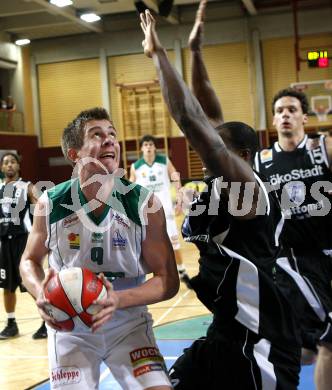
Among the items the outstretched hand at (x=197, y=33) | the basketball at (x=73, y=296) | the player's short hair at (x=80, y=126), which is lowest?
the basketball at (x=73, y=296)

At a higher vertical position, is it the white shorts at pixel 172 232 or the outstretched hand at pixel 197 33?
the outstretched hand at pixel 197 33

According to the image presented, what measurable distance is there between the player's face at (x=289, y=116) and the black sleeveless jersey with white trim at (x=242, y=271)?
1544mm

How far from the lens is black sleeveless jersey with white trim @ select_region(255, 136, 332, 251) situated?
149 inches

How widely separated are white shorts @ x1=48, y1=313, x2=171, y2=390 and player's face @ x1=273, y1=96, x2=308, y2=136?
6.09ft

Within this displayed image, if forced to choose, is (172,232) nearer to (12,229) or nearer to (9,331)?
(12,229)

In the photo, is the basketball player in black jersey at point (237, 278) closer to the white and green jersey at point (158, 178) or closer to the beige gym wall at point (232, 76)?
the white and green jersey at point (158, 178)

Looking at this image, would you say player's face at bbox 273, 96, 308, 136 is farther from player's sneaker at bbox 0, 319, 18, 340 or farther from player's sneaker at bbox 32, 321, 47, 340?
player's sneaker at bbox 0, 319, 18, 340

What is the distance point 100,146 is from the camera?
3.08 meters

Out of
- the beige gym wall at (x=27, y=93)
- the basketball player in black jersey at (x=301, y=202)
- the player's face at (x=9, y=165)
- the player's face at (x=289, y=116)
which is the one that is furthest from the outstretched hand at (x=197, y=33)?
the beige gym wall at (x=27, y=93)

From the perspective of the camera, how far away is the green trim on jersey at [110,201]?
3121mm

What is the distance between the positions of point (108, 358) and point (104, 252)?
20.4 inches

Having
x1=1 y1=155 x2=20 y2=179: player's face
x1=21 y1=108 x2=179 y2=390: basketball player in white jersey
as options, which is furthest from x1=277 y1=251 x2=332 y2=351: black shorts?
x1=1 y1=155 x2=20 y2=179: player's face

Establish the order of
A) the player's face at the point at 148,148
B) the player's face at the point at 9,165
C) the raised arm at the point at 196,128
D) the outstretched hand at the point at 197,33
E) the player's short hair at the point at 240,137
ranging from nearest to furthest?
the raised arm at the point at 196,128
the player's short hair at the point at 240,137
the outstretched hand at the point at 197,33
the player's face at the point at 9,165
the player's face at the point at 148,148

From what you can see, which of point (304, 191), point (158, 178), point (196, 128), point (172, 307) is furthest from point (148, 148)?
point (196, 128)
